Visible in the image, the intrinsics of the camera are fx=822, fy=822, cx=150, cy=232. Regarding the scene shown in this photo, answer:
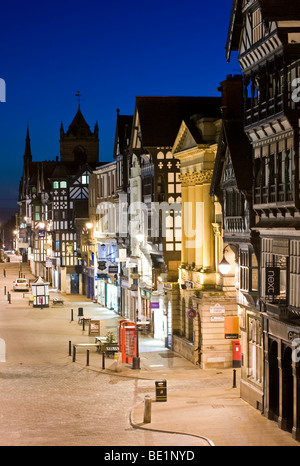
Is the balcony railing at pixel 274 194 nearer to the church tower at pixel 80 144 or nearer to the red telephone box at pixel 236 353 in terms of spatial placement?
the red telephone box at pixel 236 353

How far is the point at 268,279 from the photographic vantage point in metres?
28.1

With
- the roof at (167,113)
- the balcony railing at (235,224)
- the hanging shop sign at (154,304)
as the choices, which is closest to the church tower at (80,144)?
the roof at (167,113)

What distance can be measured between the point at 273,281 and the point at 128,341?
15057 millimetres

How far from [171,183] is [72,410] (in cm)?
2158

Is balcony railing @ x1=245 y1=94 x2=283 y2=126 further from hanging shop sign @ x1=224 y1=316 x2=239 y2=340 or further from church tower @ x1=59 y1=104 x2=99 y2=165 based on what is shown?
church tower @ x1=59 y1=104 x2=99 y2=165

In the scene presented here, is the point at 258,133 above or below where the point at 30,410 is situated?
above

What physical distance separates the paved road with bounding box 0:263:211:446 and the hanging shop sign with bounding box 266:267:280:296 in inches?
223

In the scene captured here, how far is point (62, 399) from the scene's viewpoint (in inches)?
1292

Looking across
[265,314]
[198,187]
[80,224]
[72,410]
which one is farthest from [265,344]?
[80,224]

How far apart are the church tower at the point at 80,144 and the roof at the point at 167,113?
82686mm

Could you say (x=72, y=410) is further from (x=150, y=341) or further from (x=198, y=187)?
(x=150, y=341)

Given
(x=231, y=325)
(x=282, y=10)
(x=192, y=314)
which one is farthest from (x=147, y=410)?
(x=282, y=10)

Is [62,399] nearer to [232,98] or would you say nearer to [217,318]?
[217,318]

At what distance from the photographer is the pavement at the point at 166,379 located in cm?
2738
